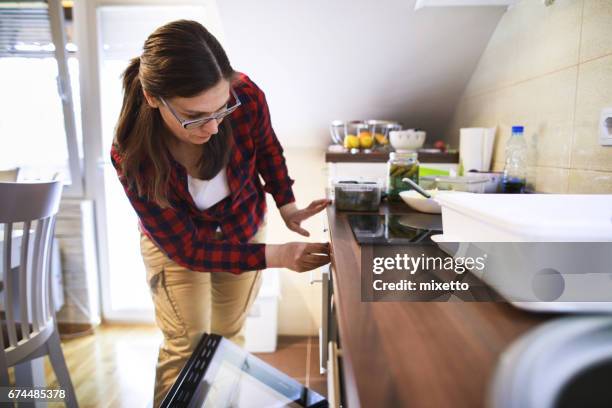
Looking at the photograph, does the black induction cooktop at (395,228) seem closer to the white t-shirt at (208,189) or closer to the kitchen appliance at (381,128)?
the white t-shirt at (208,189)

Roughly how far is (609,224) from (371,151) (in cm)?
137

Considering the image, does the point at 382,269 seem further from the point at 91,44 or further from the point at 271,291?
the point at 91,44

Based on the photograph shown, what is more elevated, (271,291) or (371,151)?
(371,151)

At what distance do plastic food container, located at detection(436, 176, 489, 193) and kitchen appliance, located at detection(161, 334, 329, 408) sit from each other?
66 centimetres

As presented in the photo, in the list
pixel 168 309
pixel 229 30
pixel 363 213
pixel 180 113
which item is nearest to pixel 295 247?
pixel 363 213

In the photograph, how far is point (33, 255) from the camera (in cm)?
130

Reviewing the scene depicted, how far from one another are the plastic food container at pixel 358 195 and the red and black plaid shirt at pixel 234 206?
0.80 feet

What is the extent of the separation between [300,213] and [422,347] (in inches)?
32.8

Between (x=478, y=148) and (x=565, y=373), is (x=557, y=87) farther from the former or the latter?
(x=565, y=373)

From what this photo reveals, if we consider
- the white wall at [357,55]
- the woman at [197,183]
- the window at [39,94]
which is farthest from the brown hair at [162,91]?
the window at [39,94]

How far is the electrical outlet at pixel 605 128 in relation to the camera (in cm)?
88

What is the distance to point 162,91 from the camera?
839 mm

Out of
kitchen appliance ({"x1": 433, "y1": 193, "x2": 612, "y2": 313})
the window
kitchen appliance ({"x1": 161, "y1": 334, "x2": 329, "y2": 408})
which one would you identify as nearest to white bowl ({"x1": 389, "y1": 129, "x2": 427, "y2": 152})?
kitchen appliance ({"x1": 161, "y1": 334, "x2": 329, "y2": 408})

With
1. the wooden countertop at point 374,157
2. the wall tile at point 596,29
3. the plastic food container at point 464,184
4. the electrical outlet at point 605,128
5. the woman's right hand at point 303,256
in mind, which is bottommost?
the woman's right hand at point 303,256
